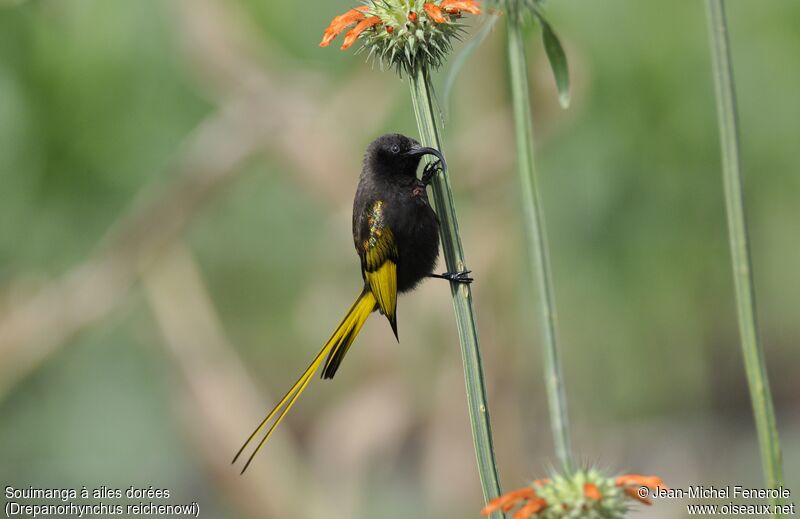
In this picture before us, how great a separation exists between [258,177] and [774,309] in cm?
448

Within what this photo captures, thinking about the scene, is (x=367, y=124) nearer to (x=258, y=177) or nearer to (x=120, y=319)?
(x=258, y=177)

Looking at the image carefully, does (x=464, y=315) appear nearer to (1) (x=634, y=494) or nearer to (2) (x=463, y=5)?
(1) (x=634, y=494)

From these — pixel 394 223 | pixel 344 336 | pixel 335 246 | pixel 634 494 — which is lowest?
pixel 335 246

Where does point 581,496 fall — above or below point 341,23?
below

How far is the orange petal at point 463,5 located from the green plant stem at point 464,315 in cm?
15

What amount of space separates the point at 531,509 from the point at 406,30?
3.26 feet

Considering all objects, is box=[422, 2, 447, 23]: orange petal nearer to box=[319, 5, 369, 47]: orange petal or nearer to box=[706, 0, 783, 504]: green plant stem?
box=[319, 5, 369, 47]: orange petal

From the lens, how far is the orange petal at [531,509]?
1448 millimetres

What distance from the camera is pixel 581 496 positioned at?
4.95ft

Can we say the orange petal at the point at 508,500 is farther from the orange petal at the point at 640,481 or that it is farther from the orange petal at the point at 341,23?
the orange petal at the point at 341,23

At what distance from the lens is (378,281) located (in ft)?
9.58

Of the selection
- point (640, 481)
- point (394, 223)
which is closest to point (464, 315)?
point (640, 481)

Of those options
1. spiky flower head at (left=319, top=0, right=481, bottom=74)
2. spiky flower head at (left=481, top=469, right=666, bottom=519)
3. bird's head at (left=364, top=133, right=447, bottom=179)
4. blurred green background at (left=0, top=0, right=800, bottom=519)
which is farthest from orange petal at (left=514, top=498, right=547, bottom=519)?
blurred green background at (left=0, top=0, right=800, bottom=519)

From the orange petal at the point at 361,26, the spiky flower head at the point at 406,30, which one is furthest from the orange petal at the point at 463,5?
the orange petal at the point at 361,26
